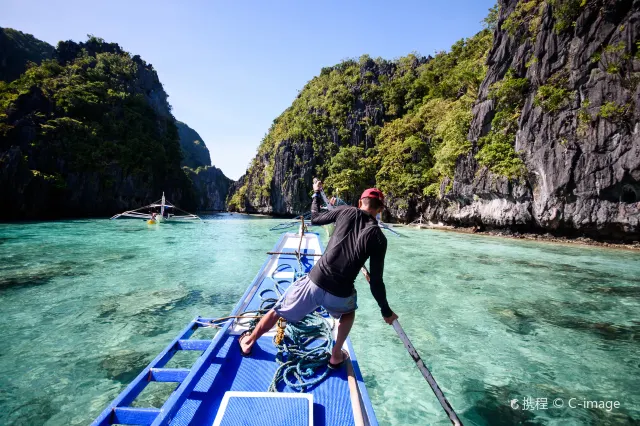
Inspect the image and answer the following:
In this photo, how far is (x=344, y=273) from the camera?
8.38 ft

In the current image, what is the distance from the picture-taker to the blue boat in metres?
2.15

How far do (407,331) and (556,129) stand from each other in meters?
19.2

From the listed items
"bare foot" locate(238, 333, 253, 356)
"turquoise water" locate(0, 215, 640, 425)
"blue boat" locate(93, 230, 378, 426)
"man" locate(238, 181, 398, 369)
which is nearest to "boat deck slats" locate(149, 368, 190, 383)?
"blue boat" locate(93, 230, 378, 426)

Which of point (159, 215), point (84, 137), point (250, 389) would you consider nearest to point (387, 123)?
point (159, 215)

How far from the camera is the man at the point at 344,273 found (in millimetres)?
2498

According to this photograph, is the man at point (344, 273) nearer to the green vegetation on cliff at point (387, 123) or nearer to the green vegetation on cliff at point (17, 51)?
the green vegetation on cliff at point (387, 123)

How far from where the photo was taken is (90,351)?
4316mm

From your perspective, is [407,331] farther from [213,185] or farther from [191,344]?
[213,185]

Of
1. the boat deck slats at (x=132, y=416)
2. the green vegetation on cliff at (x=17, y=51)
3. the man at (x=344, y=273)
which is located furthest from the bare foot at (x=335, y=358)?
the green vegetation on cliff at (x=17, y=51)

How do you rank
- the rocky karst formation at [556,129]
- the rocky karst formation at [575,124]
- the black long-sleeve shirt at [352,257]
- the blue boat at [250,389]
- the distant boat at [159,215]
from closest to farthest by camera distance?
the blue boat at [250,389] < the black long-sleeve shirt at [352,257] < the rocky karst formation at [575,124] < the rocky karst formation at [556,129] < the distant boat at [159,215]

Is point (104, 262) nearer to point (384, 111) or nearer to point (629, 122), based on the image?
point (629, 122)

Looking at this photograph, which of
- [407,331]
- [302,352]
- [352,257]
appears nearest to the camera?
[352,257]

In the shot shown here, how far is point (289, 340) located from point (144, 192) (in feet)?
162

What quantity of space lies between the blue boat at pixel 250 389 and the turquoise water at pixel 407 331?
3.07 feet
